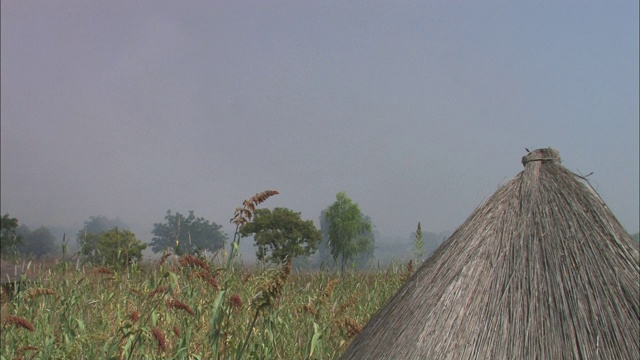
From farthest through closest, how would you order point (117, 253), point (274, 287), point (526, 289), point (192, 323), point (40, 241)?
1. point (40, 241)
2. point (117, 253)
3. point (192, 323)
4. point (526, 289)
5. point (274, 287)

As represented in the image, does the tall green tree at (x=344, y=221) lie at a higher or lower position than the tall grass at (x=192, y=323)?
higher

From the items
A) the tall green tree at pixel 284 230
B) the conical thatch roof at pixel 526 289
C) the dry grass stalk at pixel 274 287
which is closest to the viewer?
the dry grass stalk at pixel 274 287

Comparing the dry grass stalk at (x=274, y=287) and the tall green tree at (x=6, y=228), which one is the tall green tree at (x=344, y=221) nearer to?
the tall green tree at (x=6, y=228)

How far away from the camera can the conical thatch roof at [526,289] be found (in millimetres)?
3762

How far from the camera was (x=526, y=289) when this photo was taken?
3.93m

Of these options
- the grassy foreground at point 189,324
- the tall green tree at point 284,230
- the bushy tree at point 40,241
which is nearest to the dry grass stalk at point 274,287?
the grassy foreground at point 189,324

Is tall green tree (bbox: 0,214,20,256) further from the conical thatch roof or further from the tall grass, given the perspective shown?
the conical thatch roof

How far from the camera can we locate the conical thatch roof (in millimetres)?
3762

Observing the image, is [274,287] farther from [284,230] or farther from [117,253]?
[284,230]

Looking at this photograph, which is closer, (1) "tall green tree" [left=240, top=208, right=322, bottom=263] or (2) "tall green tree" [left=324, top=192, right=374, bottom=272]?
(1) "tall green tree" [left=240, top=208, right=322, bottom=263]

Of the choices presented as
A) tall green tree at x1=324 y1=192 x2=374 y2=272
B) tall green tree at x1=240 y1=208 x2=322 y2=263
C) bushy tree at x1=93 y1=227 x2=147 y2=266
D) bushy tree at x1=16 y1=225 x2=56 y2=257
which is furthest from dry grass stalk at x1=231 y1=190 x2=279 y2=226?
bushy tree at x1=16 y1=225 x2=56 y2=257

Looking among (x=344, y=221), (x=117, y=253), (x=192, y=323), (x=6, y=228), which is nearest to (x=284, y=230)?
(x=344, y=221)

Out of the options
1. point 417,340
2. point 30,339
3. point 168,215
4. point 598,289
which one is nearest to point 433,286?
point 417,340

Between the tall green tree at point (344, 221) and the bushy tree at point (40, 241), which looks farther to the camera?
the bushy tree at point (40, 241)
